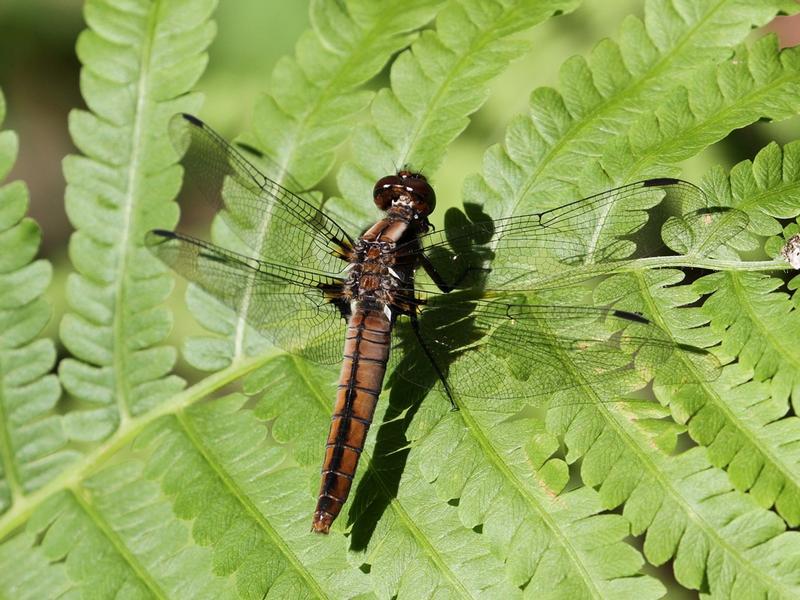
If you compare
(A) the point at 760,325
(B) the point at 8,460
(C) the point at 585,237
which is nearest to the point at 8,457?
(B) the point at 8,460

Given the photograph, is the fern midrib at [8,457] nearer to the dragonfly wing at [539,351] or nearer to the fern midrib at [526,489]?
the dragonfly wing at [539,351]

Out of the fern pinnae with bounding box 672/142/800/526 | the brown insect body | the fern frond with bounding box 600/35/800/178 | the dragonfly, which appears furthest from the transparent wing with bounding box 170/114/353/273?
the fern pinnae with bounding box 672/142/800/526

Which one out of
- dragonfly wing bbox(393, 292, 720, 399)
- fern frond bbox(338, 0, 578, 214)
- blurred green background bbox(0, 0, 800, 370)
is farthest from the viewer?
blurred green background bbox(0, 0, 800, 370)

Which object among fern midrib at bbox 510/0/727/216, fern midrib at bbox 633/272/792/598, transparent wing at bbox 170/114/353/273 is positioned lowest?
fern midrib at bbox 633/272/792/598

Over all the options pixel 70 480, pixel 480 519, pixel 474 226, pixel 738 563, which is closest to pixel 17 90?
pixel 70 480

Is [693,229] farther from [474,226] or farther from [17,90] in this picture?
[17,90]

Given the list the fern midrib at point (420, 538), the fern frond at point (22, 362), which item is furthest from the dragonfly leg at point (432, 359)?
the fern frond at point (22, 362)

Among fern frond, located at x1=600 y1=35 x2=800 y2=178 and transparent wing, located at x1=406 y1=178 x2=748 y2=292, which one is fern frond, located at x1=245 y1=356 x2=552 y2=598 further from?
fern frond, located at x1=600 y1=35 x2=800 y2=178
